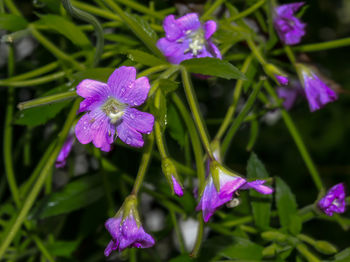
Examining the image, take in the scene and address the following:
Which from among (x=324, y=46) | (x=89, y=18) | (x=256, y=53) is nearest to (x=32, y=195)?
(x=89, y=18)

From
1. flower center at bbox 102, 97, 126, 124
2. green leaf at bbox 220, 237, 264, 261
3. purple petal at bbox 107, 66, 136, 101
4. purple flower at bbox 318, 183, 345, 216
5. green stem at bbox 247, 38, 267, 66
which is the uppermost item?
purple petal at bbox 107, 66, 136, 101

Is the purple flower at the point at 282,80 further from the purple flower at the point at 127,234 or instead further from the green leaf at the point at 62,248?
the green leaf at the point at 62,248

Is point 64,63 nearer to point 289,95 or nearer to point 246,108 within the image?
point 246,108

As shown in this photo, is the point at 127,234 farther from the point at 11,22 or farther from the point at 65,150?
the point at 11,22

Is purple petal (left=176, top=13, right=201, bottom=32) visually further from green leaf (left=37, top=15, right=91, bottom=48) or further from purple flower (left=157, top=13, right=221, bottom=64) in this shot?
green leaf (left=37, top=15, right=91, bottom=48)

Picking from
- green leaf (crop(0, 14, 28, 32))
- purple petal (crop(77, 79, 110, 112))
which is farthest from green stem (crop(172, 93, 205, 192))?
green leaf (crop(0, 14, 28, 32))

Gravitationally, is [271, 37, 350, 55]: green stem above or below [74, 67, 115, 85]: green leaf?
below
